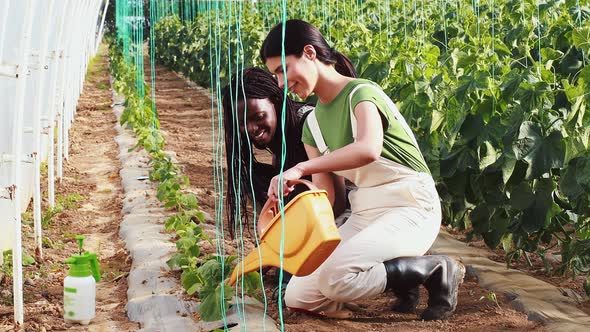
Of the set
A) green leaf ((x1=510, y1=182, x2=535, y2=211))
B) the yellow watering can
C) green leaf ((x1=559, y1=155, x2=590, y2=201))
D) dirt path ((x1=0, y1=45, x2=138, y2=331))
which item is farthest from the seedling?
dirt path ((x1=0, y1=45, x2=138, y2=331))

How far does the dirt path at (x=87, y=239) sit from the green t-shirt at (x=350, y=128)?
1.18 meters

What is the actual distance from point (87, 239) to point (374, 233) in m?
2.79

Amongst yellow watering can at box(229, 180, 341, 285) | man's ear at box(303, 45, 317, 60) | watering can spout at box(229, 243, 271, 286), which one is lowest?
watering can spout at box(229, 243, 271, 286)

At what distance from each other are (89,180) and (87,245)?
8.34 feet

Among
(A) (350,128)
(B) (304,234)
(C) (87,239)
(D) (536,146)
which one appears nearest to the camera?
(B) (304,234)

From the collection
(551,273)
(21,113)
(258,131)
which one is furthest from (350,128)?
(551,273)

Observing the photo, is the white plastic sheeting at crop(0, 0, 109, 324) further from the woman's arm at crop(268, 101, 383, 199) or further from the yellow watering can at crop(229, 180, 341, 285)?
the woman's arm at crop(268, 101, 383, 199)

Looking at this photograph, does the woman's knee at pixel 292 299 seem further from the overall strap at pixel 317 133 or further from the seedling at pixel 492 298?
the seedling at pixel 492 298

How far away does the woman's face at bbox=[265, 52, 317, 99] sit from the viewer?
344 cm

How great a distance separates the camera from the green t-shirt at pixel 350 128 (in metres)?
3.56

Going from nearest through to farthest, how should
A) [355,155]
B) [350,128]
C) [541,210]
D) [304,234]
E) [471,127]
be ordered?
[304,234] < [355,155] < [350,128] < [541,210] < [471,127]

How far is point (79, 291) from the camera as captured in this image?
3844mm

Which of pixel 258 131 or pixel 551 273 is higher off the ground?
pixel 258 131

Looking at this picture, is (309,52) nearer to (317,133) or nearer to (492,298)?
(317,133)
